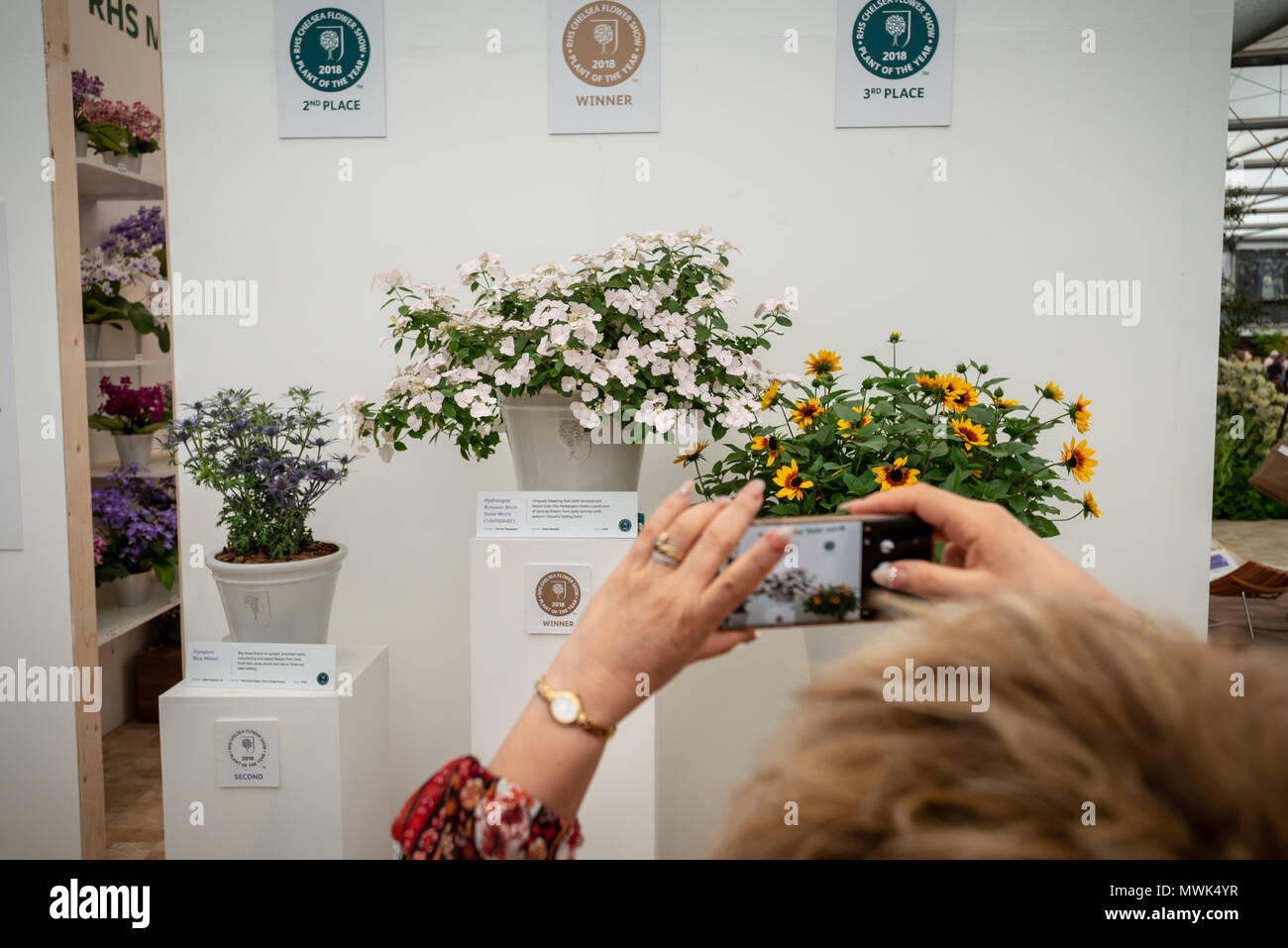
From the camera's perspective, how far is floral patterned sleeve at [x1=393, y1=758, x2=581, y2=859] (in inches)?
24.0

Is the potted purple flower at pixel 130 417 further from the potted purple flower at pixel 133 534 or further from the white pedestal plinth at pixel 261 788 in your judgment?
the white pedestal plinth at pixel 261 788

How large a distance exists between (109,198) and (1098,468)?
367cm

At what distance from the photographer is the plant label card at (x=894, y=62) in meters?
A: 2.03

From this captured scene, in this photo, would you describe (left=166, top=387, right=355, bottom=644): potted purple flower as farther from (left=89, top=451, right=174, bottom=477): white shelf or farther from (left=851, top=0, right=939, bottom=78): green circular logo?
A: (left=89, top=451, right=174, bottom=477): white shelf

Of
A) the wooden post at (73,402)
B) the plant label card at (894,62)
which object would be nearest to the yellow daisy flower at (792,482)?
the plant label card at (894,62)

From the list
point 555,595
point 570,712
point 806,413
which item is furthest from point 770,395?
point 570,712

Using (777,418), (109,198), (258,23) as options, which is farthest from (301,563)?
(109,198)

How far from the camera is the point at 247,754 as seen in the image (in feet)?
5.24

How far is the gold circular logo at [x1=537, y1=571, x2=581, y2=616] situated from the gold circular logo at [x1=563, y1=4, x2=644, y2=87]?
4.31 feet

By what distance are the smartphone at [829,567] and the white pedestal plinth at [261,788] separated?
3.78ft

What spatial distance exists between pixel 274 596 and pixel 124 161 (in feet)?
7.37

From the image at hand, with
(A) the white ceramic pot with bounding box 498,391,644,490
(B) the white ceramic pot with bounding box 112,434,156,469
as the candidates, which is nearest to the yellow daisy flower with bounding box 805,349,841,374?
(A) the white ceramic pot with bounding box 498,391,644,490
